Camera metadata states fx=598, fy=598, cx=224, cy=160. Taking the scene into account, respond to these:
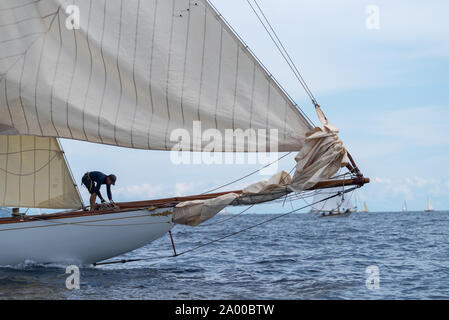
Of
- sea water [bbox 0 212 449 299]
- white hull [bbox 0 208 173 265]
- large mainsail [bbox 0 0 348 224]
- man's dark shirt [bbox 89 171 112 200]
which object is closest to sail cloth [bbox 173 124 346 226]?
large mainsail [bbox 0 0 348 224]

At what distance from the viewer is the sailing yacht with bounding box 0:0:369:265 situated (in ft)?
43.7

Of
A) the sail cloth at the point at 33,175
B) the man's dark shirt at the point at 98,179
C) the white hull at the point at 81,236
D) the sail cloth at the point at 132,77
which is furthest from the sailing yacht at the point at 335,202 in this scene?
the sail cloth at the point at 33,175

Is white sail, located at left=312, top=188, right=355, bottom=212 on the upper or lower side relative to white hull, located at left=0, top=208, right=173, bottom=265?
upper

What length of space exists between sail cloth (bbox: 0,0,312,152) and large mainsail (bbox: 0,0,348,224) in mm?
23

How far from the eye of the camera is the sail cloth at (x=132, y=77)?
13.3m

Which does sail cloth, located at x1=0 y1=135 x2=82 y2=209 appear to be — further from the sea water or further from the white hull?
the sea water

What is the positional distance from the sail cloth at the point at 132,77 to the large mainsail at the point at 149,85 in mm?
23

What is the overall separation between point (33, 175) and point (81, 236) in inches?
98.5

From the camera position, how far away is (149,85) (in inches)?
548

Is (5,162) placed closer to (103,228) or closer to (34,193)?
(34,193)

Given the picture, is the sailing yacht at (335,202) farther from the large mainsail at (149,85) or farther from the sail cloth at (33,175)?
the sail cloth at (33,175)

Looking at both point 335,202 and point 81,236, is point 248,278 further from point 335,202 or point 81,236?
point 335,202

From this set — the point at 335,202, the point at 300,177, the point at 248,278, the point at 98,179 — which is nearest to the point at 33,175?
the point at 98,179
